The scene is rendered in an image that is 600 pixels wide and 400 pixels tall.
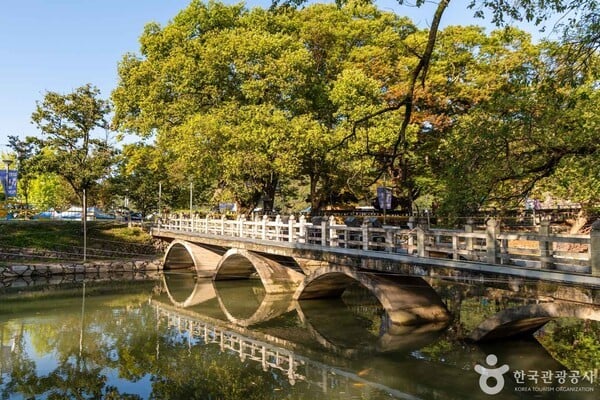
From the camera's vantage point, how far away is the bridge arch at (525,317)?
8.61 m

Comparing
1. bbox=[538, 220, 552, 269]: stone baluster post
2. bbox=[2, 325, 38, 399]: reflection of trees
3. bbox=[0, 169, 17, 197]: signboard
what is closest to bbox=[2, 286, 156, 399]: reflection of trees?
bbox=[2, 325, 38, 399]: reflection of trees

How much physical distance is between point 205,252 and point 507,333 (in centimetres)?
1876

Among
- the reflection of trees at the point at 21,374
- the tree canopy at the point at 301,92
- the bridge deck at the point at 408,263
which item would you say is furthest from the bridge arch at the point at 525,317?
the reflection of trees at the point at 21,374

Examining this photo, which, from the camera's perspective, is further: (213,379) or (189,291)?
(189,291)

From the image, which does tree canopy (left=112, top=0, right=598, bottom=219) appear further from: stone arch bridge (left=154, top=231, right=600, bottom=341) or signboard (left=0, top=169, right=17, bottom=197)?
signboard (left=0, top=169, right=17, bottom=197)

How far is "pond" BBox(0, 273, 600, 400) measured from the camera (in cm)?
1062

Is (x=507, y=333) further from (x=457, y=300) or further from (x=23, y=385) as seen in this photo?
(x=23, y=385)

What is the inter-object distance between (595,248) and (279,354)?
8.41 m

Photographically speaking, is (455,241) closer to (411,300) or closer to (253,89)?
(411,300)

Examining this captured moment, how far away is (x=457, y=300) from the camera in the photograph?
18.7 m

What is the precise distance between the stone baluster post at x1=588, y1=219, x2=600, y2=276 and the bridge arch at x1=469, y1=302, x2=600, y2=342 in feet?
2.14

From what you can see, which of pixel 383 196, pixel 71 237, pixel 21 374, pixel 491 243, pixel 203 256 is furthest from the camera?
pixel 71 237

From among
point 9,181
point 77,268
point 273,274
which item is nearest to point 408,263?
point 273,274

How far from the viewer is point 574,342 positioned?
13250 millimetres
